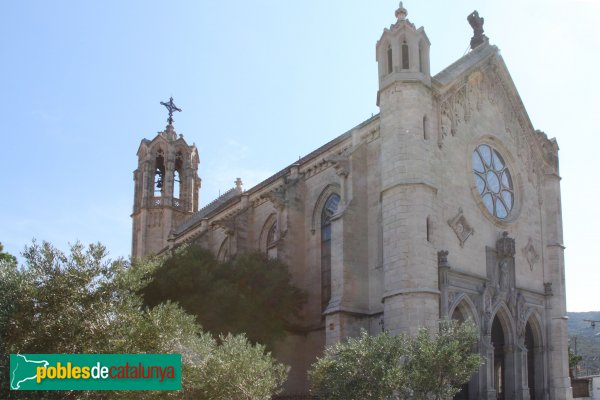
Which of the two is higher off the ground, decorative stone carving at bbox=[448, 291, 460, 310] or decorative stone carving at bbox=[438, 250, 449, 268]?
decorative stone carving at bbox=[438, 250, 449, 268]

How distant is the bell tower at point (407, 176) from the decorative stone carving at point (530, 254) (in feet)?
22.7

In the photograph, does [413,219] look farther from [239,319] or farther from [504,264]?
[239,319]

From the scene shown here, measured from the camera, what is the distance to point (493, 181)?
2755 centimetres

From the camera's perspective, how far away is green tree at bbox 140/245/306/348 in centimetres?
2523

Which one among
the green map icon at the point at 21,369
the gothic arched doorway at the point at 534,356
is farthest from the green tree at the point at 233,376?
the gothic arched doorway at the point at 534,356

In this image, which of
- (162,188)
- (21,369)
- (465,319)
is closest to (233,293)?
(465,319)

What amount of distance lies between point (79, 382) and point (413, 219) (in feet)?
41.7

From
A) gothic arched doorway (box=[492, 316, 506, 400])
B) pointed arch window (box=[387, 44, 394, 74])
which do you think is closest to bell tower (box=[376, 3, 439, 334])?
pointed arch window (box=[387, 44, 394, 74])

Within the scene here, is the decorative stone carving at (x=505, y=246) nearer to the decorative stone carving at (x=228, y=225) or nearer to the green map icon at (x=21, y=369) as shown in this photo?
the decorative stone carving at (x=228, y=225)

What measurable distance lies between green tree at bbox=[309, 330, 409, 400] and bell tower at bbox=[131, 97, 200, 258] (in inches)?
1274

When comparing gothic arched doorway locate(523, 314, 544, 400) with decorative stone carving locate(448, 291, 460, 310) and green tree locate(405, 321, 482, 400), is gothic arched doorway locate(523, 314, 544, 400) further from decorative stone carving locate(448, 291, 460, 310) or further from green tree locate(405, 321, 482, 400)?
green tree locate(405, 321, 482, 400)

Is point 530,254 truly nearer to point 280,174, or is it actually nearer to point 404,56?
point 404,56

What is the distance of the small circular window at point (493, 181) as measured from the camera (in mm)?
26734

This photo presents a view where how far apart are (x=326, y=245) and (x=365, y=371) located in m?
14.0
